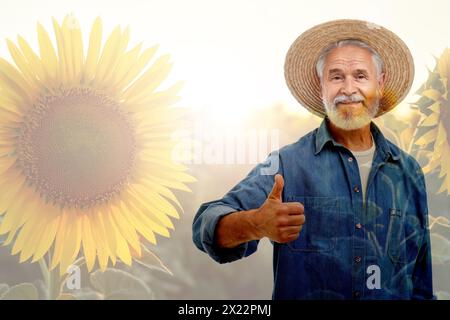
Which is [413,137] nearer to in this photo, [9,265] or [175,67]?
[175,67]

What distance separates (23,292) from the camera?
2328 millimetres

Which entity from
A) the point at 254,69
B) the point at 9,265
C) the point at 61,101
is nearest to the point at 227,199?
the point at 254,69

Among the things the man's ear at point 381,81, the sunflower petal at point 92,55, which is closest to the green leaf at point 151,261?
the sunflower petal at point 92,55

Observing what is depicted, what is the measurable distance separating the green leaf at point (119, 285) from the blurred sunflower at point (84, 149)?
0.04 metres

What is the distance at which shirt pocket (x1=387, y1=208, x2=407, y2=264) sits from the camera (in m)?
2.19

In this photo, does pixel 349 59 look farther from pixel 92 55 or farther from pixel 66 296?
pixel 66 296

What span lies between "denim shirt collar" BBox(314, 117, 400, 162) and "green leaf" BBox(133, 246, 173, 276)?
737 millimetres

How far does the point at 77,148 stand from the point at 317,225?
97cm

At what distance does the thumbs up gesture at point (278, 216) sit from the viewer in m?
1.92

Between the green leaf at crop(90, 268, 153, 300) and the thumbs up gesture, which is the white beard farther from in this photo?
the green leaf at crop(90, 268, 153, 300)

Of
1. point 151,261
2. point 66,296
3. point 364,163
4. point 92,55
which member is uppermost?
point 92,55

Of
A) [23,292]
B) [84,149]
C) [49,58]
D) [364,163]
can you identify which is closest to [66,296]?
[23,292]

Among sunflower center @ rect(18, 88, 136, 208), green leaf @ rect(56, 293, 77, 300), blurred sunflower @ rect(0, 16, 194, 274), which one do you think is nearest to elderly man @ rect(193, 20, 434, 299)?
blurred sunflower @ rect(0, 16, 194, 274)

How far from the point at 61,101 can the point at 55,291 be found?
74 centimetres
